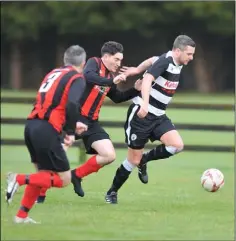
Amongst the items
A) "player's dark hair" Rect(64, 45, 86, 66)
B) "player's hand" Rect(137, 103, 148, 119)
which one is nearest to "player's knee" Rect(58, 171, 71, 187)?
"player's dark hair" Rect(64, 45, 86, 66)

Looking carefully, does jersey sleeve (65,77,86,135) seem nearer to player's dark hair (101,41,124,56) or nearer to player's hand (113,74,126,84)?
player's hand (113,74,126,84)

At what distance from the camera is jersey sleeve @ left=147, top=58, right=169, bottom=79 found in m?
10.8

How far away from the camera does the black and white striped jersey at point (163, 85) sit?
36.3ft

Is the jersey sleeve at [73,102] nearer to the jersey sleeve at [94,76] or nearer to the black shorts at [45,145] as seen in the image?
the black shorts at [45,145]

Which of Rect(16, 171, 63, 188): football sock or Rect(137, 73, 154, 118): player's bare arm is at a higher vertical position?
Rect(137, 73, 154, 118): player's bare arm

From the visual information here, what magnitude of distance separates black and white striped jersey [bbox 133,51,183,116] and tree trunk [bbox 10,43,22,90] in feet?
143

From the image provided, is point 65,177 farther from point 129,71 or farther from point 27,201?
point 129,71

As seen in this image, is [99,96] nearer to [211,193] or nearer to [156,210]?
[156,210]

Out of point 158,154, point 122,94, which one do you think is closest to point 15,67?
point 158,154

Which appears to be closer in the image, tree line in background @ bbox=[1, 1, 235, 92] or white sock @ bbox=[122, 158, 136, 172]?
white sock @ bbox=[122, 158, 136, 172]

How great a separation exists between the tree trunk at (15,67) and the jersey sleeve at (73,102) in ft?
151

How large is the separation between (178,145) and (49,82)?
2757 mm

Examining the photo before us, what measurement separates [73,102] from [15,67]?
1864 inches

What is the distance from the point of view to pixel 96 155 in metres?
10.9
